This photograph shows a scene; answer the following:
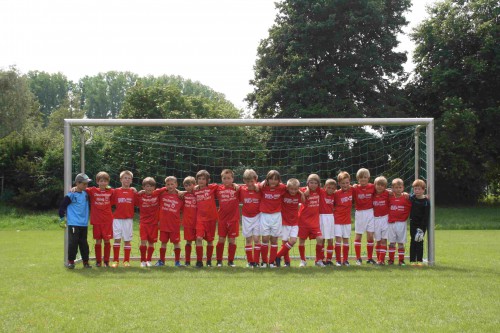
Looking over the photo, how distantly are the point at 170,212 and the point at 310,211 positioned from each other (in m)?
2.40

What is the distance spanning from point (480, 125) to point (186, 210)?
891 inches

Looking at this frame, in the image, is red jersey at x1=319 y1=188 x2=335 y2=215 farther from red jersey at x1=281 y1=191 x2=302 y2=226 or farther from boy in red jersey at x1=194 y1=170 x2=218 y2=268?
boy in red jersey at x1=194 y1=170 x2=218 y2=268

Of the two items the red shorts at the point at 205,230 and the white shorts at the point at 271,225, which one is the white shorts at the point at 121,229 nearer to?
the red shorts at the point at 205,230

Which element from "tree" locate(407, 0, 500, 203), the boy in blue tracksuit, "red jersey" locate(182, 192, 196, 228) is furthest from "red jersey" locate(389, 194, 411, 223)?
"tree" locate(407, 0, 500, 203)

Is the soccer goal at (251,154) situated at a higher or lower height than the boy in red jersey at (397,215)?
higher

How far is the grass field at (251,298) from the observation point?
4.86 metres

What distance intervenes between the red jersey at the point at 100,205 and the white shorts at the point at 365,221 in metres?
4.31

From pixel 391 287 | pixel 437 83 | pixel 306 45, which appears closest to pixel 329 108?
pixel 306 45

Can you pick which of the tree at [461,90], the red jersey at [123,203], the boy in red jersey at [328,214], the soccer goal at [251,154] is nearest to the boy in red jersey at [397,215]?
the boy in red jersey at [328,214]

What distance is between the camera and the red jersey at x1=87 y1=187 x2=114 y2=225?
28.6ft

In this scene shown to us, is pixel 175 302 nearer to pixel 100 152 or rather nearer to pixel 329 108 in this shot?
pixel 100 152

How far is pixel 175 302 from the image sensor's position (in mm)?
5754

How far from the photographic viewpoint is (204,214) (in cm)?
862

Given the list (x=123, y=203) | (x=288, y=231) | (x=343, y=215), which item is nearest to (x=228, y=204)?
(x=288, y=231)
